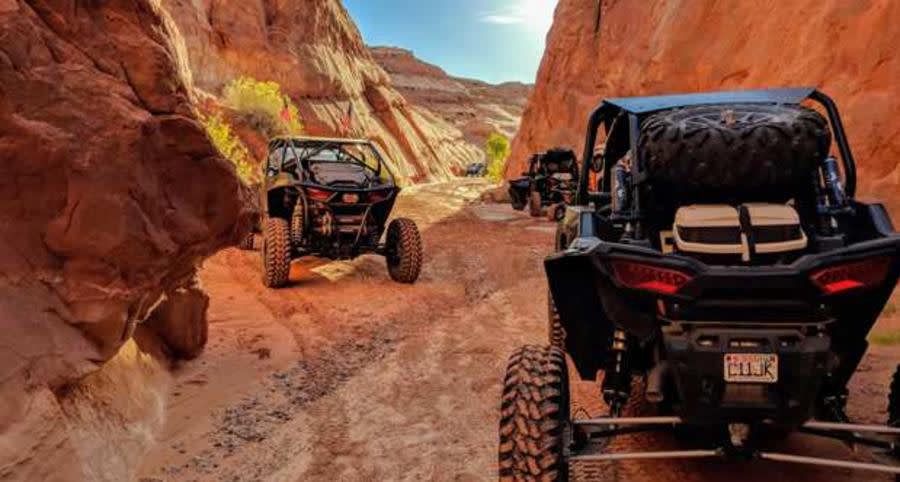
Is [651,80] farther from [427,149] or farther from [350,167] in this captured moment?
[427,149]

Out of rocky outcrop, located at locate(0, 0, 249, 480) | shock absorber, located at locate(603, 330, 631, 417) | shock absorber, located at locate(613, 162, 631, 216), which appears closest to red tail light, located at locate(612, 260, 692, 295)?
shock absorber, located at locate(603, 330, 631, 417)

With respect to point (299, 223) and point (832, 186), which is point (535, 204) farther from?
point (832, 186)

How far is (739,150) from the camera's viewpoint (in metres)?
2.78

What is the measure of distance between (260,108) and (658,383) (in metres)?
27.5

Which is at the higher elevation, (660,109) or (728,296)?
(660,109)

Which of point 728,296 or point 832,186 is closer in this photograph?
point 728,296

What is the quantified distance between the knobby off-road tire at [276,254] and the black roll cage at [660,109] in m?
4.87

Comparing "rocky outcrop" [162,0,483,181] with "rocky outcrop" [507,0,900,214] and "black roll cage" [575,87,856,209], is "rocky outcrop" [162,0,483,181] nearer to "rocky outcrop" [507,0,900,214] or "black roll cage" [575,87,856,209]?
"rocky outcrop" [507,0,900,214]

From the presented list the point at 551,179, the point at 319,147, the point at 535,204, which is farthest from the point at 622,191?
the point at 551,179

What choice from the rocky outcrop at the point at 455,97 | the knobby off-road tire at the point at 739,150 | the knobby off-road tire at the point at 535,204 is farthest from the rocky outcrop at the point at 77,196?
the rocky outcrop at the point at 455,97

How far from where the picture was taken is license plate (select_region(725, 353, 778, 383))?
96.7 inches

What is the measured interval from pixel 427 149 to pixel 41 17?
44513 mm

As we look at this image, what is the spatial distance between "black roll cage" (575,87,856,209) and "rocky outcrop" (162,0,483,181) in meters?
31.1

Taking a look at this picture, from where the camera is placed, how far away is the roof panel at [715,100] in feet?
11.4
